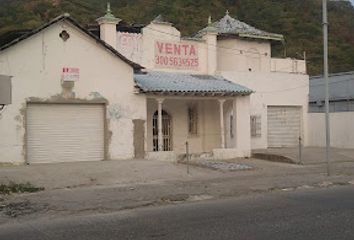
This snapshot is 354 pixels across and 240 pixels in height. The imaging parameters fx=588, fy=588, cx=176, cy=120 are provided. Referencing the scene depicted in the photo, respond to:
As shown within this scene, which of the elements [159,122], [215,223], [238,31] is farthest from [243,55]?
[215,223]

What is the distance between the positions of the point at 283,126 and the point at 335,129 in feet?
9.22

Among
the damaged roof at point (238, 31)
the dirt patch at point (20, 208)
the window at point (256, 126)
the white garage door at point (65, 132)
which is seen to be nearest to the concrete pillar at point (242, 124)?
the window at point (256, 126)

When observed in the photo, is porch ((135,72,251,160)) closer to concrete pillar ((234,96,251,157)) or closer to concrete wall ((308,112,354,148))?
concrete pillar ((234,96,251,157))

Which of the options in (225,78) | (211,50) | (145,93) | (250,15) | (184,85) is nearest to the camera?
(145,93)

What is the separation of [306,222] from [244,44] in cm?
2114

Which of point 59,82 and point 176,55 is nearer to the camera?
point 59,82

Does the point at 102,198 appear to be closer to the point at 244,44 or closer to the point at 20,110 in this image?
the point at 20,110

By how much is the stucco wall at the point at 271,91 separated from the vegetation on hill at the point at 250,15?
1070 cm

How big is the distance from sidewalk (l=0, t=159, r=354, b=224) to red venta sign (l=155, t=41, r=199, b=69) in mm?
6062

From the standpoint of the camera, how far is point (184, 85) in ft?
81.5

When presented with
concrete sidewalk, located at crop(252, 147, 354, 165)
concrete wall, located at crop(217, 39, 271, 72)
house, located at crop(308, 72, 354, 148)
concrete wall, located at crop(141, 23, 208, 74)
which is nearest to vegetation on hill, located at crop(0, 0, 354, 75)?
house, located at crop(308, 72, 354, 148)

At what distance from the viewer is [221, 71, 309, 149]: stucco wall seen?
95.7ft

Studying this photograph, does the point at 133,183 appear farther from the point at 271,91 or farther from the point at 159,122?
the point at 271,91

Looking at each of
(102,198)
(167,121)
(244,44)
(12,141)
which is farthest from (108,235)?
(244,44)
